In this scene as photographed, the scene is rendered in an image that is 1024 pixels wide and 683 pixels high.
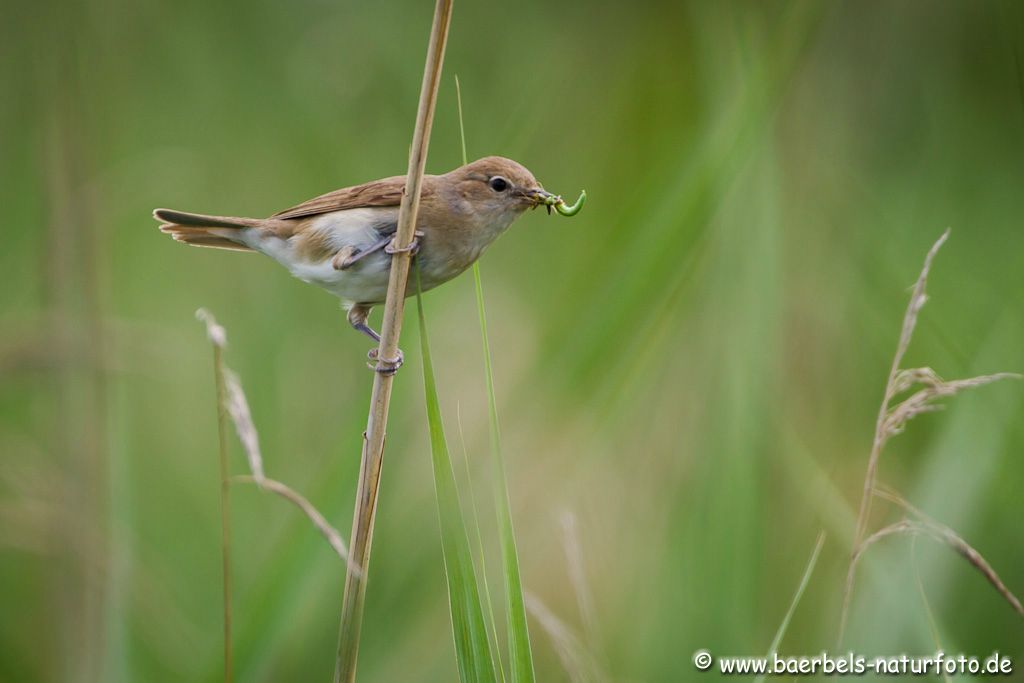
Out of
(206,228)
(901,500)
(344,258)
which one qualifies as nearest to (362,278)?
(344,258)

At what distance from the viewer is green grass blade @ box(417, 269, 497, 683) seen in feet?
4.82

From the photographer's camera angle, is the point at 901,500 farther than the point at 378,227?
No

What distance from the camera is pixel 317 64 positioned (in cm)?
459

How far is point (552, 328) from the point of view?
6.88 ft

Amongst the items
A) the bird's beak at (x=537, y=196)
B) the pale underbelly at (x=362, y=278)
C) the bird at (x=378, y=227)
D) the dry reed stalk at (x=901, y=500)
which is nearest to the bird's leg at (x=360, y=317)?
the bird at (x=378, y=227)

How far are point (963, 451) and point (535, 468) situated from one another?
4.01ft

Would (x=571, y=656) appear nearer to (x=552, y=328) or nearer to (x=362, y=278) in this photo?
(x=552, y=328)

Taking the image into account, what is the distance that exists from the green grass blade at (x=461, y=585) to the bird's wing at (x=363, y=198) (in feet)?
3.76

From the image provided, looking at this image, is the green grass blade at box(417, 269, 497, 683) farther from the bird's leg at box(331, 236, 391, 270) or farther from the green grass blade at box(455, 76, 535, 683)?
the bird's leg at box(331, 236, 391, 270)

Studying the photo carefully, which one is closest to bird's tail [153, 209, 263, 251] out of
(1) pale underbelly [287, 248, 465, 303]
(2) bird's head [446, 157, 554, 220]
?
(1) pale underbelly [287, 248, 465, 303]

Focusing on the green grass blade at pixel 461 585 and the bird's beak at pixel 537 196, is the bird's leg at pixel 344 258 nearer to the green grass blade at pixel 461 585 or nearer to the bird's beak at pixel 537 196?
the bird's beak at pixel 537 196

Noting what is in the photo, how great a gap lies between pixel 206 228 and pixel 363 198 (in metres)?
0.52

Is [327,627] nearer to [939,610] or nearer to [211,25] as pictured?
[939,610]

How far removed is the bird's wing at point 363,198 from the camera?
8.40 ft
